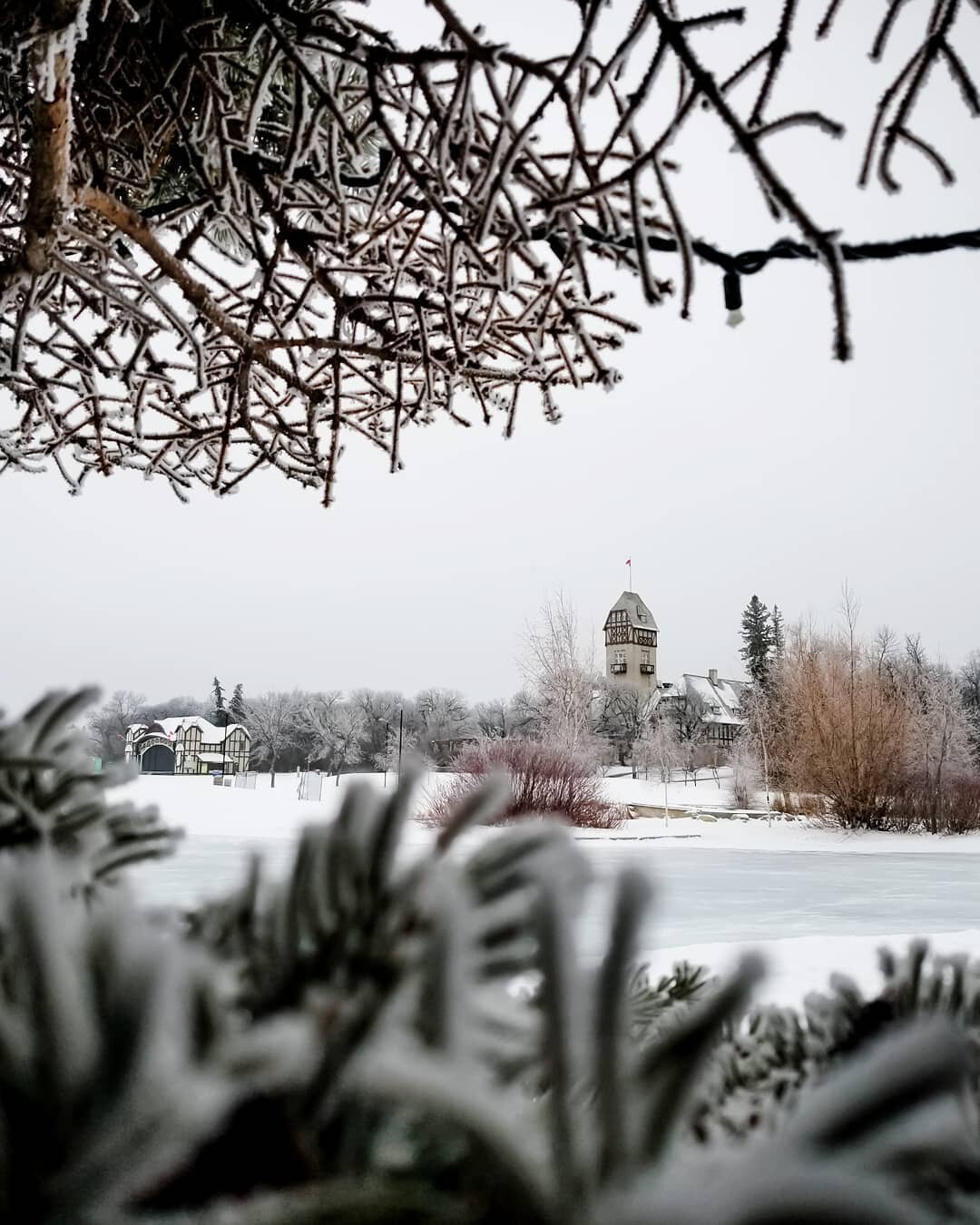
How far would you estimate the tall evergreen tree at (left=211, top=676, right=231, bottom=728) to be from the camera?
79.1 feet

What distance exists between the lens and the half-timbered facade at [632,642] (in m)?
27.5

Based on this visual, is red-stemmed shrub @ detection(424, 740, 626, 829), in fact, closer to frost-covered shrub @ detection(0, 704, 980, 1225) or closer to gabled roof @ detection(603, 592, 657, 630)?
frost-covered shrub @ detection(0, 704, 980, 1225)

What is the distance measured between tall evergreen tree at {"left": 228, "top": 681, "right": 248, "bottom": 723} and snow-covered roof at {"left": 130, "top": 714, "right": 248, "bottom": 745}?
1.44 metres

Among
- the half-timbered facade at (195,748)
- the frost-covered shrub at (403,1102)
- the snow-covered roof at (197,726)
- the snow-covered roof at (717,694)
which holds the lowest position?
the frost-covered shrub at (403,1102)

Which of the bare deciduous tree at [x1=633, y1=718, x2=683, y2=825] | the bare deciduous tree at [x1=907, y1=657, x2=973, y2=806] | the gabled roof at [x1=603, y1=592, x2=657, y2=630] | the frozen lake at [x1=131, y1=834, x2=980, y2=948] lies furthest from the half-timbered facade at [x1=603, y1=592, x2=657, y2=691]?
the frozen lake at [x1=131, y1=834, x2=980, y2=948]

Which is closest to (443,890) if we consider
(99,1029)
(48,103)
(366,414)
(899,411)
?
(99,1029)

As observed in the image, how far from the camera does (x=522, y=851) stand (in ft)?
0.54

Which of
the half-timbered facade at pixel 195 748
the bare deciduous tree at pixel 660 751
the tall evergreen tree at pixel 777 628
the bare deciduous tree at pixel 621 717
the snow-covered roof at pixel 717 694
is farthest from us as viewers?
the snow-covered roof at pixel 717 694

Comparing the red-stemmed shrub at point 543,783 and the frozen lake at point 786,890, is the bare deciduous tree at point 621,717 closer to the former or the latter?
the red-stemmed shrub at point 543,783

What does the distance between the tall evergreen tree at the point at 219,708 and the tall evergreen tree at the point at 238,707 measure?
0.63ft

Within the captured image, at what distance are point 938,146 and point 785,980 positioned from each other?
65 centimetres

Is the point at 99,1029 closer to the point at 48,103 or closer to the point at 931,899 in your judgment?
the point at 48,103

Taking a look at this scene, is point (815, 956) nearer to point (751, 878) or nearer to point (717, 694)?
point (751, 878)

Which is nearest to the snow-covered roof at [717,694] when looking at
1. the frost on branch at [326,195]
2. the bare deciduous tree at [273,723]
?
the bare deciduous tree at [273,723]
